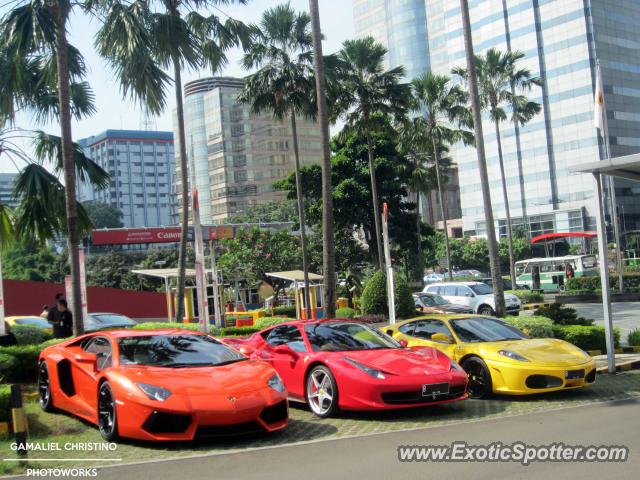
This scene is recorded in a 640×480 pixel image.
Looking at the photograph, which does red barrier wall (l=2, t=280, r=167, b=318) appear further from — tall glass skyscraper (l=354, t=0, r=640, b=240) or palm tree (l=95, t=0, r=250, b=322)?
tall glass skyscraper (l=354, t=0, r=640, b=240)

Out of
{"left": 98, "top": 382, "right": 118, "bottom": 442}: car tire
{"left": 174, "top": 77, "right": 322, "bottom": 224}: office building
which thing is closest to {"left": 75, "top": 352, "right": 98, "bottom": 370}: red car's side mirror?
{"left": 98, "top": 382, "right": 118, "bottom": 442}: car tire

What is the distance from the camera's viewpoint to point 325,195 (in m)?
16.4

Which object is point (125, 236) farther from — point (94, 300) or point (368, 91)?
point (368, 91)

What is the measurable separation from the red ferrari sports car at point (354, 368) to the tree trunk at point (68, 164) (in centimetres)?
488

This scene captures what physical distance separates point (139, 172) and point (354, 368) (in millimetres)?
174450

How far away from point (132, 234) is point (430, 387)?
187 feet

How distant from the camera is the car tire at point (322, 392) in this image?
8797 millimetres

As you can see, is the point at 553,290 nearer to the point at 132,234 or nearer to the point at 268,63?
the point at 268,63

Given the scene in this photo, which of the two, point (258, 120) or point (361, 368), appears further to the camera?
point (258, 120)

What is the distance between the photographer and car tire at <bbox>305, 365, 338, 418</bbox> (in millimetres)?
8797

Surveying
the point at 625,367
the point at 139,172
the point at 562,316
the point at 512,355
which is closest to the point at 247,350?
the point at 512,355

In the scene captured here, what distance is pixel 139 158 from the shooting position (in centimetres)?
17675

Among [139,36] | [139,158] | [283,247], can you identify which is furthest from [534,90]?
[139,158]

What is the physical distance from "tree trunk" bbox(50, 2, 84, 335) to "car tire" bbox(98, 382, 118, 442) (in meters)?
6.23
